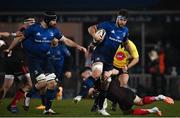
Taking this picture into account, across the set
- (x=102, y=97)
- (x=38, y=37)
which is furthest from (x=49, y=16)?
(x=102, y=97)

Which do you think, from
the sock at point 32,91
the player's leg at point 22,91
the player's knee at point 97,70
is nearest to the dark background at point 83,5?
the player's leg at point 22,91

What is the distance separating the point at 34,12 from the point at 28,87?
11.4m

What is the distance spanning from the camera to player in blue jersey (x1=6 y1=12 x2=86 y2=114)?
17250 mm

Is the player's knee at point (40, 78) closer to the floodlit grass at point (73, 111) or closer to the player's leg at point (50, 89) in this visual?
the player's leg at point (50, 89)

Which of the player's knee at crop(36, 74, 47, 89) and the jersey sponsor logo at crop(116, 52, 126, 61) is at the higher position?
the jersey sponsor logo at crop(116, 52, 126, 61)

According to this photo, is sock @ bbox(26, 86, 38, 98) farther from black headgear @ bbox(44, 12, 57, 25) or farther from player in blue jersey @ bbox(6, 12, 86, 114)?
black headgear @ bbox(44, 12, 57, 25)

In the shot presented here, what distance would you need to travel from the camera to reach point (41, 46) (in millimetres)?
17625

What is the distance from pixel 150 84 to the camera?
2883 centimetres

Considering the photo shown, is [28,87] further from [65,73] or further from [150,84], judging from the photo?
[150,84]

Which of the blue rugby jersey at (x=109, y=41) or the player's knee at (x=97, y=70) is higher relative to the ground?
the blue rugby jersey at (x=109, y=41)

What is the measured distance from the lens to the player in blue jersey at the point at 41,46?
56.6ft

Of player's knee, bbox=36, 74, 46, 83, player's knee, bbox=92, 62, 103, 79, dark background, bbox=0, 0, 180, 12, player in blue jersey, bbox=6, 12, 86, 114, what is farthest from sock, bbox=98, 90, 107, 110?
dark background, bbox=0, 0, 180, 12

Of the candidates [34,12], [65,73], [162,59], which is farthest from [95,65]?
[34,12]

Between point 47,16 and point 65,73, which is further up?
point 47,16
